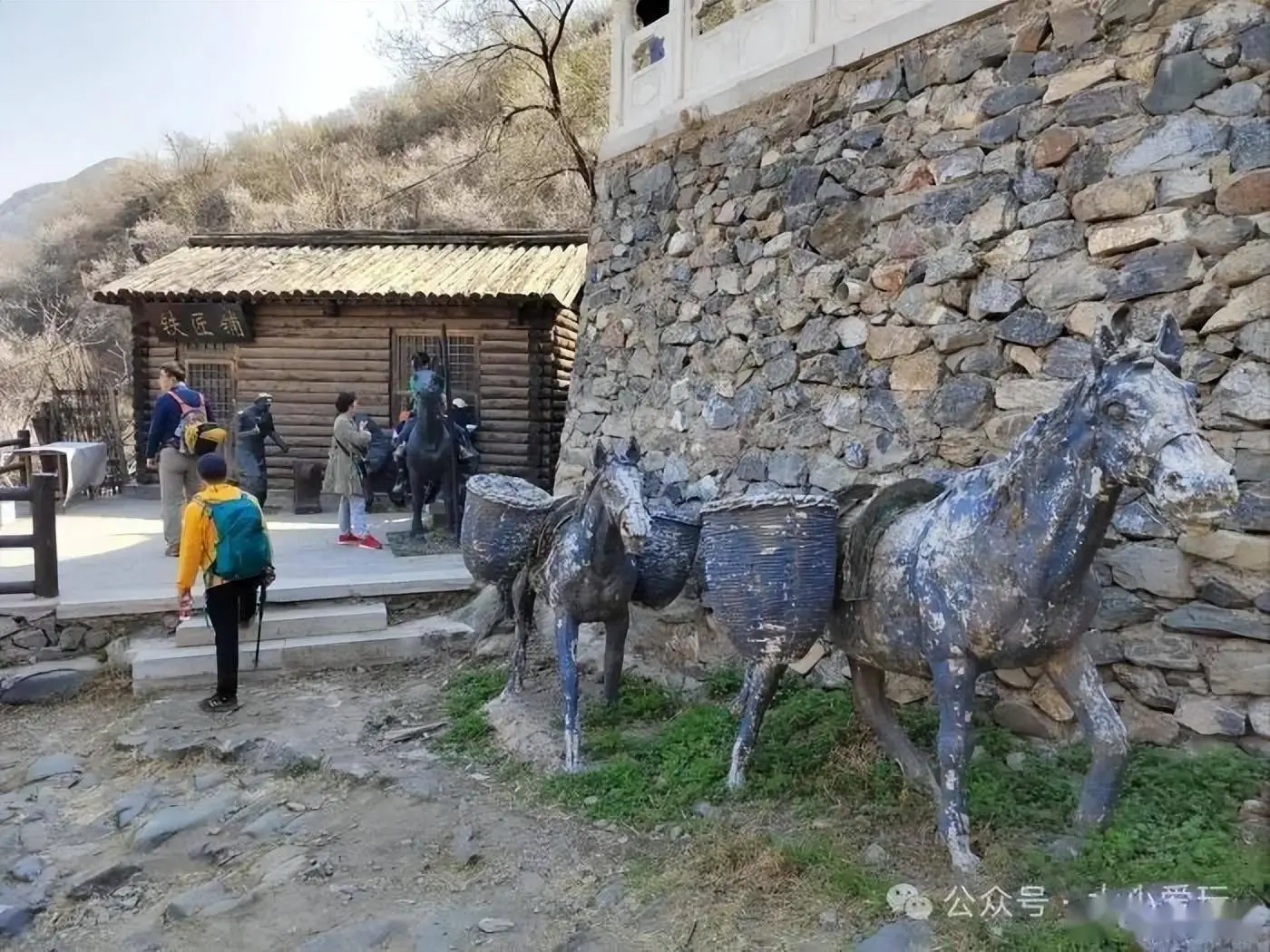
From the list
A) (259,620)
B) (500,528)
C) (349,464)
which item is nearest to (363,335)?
(349,464)

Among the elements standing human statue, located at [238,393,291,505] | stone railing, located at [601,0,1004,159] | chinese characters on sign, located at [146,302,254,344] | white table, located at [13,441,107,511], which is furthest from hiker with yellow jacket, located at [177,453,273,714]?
chinese characters on sign, located at [146,302,254,344]

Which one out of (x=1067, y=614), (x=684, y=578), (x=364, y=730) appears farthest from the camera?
(x=364, y=730)

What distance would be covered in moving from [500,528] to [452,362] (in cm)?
891

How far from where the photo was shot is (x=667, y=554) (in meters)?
4.96

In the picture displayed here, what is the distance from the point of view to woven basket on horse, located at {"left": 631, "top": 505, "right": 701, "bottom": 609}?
4941 mm

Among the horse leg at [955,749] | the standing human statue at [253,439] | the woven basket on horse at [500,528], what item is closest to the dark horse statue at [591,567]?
the woven basket on horse at [500,528]

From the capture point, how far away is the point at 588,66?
17.5 m

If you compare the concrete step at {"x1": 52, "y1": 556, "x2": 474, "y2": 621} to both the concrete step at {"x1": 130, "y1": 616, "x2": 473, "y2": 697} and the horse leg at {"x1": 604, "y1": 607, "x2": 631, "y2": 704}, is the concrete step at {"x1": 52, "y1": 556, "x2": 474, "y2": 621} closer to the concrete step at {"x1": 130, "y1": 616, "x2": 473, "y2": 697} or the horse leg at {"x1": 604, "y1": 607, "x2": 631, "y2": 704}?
the concrete step at {"x1": 130, "y1": 616, "x2": 473, "y2": 697}

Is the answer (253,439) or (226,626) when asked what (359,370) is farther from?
(226,626)

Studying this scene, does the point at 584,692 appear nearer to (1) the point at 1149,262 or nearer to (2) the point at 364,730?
(2) the point at 364,730

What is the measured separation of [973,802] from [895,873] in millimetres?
543

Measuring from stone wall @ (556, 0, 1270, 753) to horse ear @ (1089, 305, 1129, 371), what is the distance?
60 cm

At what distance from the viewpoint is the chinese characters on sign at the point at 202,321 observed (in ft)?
45.3

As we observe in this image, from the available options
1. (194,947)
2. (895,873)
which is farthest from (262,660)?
(895,873)
